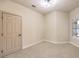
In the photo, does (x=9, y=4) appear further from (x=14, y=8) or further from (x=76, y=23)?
(x=76, y=23)

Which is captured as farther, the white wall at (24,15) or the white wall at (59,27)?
the white wall at (59,27)

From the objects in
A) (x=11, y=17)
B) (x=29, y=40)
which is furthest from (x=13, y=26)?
(x=29, y=40)

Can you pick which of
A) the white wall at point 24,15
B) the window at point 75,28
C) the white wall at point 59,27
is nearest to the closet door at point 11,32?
the white wall at point 24,15

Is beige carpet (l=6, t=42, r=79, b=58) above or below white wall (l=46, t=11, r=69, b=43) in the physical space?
below

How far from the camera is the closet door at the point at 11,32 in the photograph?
378cm

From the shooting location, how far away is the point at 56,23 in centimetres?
675

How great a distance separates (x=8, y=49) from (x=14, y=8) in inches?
83.8

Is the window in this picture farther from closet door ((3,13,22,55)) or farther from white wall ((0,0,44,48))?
closet door ((3,13,22,55))

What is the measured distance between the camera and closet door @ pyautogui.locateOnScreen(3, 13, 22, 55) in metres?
3.78

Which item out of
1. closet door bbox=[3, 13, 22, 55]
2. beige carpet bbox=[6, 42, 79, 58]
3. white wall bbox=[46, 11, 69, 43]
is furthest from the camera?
white wall bbox=[46, 11, 69, 43]

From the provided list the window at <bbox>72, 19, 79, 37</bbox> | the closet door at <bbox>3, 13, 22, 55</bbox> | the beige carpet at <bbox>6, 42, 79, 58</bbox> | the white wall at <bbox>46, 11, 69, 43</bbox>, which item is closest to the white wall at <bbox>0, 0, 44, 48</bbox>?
the closet door at <bbox>3, 13, 22, 55</bbox>

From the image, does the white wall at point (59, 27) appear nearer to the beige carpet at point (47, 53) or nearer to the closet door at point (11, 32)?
the beige carpet at point (47, 53)

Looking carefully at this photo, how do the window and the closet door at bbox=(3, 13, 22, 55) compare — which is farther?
the window

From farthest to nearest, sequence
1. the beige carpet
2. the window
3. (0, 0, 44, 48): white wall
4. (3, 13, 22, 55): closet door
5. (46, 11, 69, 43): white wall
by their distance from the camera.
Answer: (46, 11, 69, 43): white wall
the window
(0, 0, 44, 48): white wall
(3, 13, 22, 55): closet door
the beige carpet
